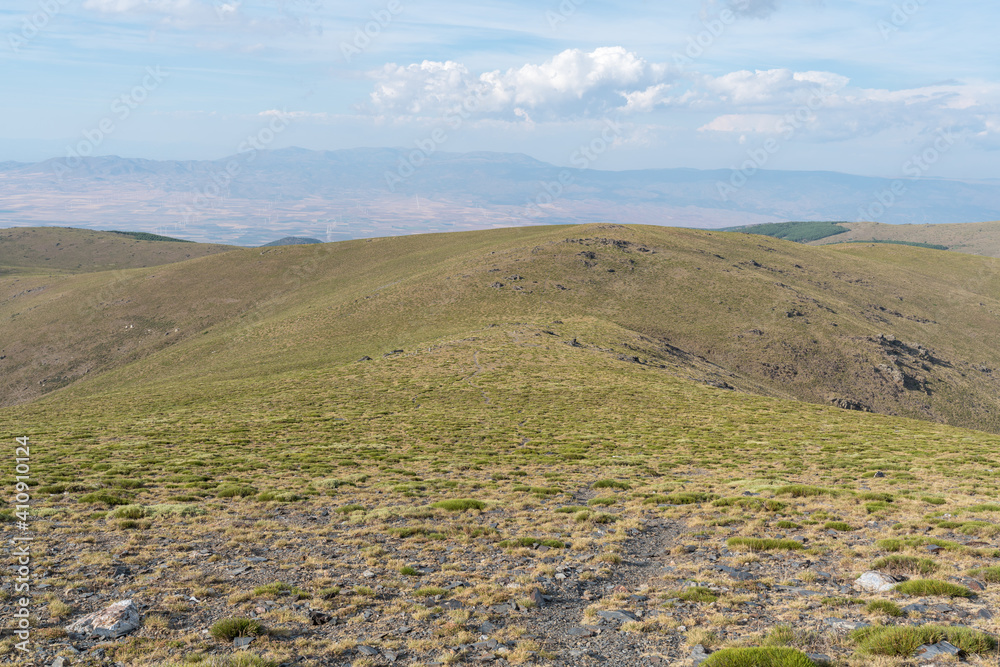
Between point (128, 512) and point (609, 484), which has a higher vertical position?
point (128, 512)

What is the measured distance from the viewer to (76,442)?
33719 mm

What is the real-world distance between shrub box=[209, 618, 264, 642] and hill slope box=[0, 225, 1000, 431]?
5727 centimetres

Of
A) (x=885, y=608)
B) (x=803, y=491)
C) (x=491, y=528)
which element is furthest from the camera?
(x=803, y=491)

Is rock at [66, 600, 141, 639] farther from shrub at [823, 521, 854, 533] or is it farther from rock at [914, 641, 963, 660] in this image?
shrub at [823, 521, 854, 533]

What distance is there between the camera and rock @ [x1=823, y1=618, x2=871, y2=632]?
10.7m

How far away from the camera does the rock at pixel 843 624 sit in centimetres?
1070

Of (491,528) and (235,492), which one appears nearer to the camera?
(491,528)

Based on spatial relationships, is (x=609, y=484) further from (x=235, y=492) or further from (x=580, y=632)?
(x=235, y=492)

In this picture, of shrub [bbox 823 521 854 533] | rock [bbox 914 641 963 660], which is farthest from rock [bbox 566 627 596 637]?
shrub [bbox 823 521 854 533]

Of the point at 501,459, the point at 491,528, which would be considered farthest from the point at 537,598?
the point at 501,459

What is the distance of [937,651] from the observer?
9.36 meters

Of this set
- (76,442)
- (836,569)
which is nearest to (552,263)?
(76,442)

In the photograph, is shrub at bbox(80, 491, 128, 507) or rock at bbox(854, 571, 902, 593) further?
shrub at bbox(80, 491, 128, 507)

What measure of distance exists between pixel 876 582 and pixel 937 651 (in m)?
4.03
